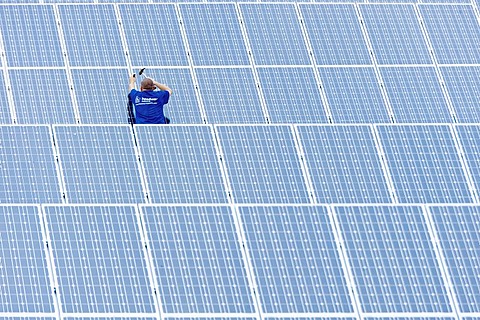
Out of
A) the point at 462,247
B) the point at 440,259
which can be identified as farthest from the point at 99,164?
the point at 462,247

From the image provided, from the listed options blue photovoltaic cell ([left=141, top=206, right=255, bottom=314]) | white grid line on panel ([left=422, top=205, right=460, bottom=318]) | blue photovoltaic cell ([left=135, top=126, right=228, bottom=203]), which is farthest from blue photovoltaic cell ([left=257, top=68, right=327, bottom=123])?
blue photovoltaic cell ([left=141, top=206, right=255, bottom=314])

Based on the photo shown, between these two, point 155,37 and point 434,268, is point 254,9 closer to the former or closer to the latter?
point 155,37

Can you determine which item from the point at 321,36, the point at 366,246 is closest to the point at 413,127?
the point at 366,246

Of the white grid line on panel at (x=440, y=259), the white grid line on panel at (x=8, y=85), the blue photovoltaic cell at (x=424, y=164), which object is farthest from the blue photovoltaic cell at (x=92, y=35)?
the white grid line on panel at (x=440, y=259)

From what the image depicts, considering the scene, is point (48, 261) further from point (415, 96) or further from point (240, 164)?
point (415, 96)

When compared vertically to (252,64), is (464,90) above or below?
below

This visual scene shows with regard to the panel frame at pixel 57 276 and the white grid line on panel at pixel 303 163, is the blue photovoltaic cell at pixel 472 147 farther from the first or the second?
the panel frame at pixel 57 276
